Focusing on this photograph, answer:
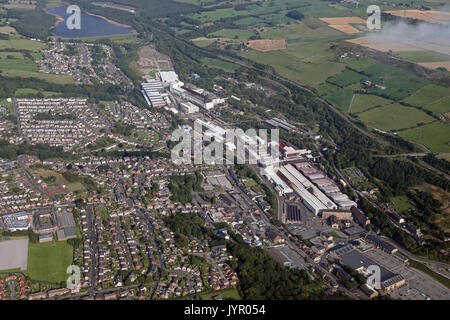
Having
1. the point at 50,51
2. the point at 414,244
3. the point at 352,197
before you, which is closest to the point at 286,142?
the point at 352,197

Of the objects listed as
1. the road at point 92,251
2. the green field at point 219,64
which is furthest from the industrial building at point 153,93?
the road at point 92,251

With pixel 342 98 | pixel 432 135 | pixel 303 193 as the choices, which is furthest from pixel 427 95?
pixel 303 193

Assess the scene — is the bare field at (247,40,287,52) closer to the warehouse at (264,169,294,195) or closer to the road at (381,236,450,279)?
the warehouse at (264,169,294,195)

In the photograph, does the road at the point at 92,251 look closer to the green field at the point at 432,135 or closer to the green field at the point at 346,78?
the green field at the point at 432,135

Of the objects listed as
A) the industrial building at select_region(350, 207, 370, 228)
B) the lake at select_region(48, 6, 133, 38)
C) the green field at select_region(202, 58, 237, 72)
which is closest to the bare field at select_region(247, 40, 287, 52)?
the green field at select_region(202, 58, 237, 72)

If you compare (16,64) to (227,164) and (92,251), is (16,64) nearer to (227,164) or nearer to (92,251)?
(227,164)
